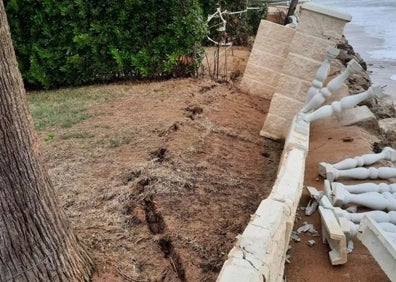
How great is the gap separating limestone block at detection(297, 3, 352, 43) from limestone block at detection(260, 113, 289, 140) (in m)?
1.06

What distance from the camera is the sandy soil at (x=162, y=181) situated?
2709 millimetres

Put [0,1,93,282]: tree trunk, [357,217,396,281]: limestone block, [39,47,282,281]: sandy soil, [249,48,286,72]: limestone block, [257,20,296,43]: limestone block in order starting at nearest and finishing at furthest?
[0,1,93,282]: tree trunk < [357,217,396,281]: limestone block < [39,47,282,281]: sandy soil < [257,20,296,43]: limestone block < [249,48,286,72]: limestone block

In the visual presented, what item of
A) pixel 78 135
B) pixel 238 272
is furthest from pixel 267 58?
pixel 238 272

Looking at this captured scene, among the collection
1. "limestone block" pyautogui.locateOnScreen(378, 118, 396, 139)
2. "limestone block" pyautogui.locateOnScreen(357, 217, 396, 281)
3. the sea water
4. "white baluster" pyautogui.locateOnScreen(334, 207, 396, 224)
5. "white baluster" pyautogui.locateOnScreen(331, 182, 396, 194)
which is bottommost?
the sea water

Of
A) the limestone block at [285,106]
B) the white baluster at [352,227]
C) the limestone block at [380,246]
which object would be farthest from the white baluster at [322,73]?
the limestone block at [380,246]

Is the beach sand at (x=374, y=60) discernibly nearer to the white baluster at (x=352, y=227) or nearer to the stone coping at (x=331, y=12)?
the stone coping at (x=331, y=12)

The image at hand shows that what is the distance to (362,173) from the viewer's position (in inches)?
157

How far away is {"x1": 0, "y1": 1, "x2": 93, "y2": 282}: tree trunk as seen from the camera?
6.28 ft

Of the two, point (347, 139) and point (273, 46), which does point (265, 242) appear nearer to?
point (347, 139)

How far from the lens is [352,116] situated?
→ 5258 mm

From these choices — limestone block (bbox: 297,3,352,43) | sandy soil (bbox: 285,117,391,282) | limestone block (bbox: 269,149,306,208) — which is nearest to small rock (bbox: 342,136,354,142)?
sandy soil (bbox: 285,117,391,282)

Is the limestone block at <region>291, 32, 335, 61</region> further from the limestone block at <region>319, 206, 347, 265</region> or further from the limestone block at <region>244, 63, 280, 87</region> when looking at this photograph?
the limestone block at <region>319, 206, 347, 265</region>

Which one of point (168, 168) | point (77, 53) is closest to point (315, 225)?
point (168, 168)

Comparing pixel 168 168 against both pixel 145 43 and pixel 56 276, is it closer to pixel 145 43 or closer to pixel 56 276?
pixel 56 276
